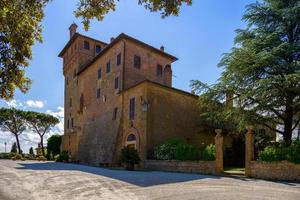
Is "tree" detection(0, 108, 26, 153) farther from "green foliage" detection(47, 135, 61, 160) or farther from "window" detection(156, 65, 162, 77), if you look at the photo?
"window" detection(156, 65, 162, 77)

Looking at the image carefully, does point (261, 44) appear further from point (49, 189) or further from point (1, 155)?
point (1, 155)

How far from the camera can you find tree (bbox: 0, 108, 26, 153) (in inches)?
2035

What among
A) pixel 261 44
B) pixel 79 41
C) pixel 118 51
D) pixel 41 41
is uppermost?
pixel 79 41

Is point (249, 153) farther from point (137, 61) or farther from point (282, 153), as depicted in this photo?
point (137, 61)

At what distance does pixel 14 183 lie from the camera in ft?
42.3

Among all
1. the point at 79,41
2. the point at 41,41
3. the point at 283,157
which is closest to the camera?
the point at 41,41

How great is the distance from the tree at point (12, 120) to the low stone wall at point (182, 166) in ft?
121

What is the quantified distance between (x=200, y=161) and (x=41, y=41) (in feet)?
41.9

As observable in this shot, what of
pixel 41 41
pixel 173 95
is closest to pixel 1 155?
pixel 173 95

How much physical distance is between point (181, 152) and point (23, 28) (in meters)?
14.5

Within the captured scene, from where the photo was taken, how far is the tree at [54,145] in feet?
152

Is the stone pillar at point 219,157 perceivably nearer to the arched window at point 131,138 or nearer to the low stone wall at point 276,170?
the low stone wall at point 276,170

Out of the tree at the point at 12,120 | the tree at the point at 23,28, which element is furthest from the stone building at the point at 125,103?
the tree at the point at 12,120

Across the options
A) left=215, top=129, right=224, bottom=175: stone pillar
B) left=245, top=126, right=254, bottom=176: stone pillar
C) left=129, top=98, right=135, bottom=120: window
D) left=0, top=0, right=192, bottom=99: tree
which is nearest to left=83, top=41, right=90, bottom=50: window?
left=129, top=98, right=135, bottom=120: window
